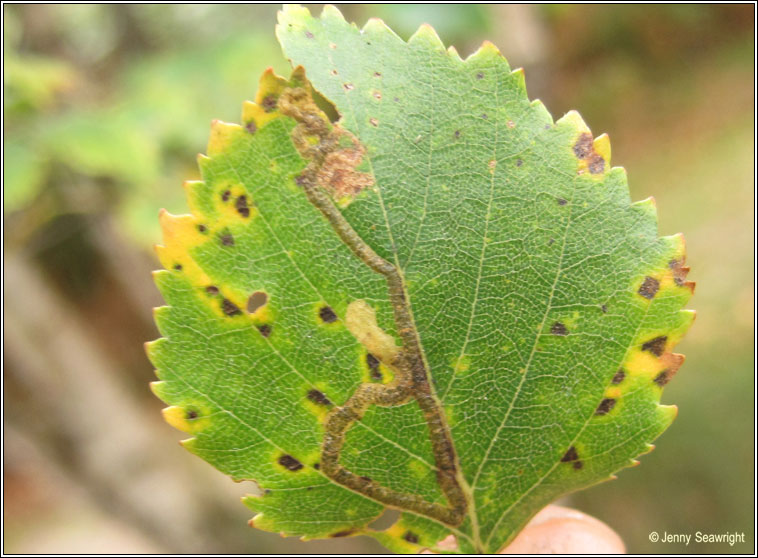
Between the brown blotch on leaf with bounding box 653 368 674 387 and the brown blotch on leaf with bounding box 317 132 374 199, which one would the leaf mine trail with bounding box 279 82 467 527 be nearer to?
the brown blotch on leaf with bounding box 317 132 374 199

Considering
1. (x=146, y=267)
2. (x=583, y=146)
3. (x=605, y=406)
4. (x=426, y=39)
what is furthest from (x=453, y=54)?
(x=146, y=267)

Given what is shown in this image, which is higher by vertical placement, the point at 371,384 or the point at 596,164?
the point at 596,164

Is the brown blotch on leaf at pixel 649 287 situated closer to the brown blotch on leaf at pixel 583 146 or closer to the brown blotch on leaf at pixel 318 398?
the brown blotch on leaf at pixel 583 146

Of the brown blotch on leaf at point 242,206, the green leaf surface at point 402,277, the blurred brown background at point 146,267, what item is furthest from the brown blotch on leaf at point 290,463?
the blurred brown background at point 146,267

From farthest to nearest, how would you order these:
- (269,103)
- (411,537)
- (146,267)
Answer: (146,267) < (411,537) < (269,103)

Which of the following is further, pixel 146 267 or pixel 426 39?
pixel 146 267

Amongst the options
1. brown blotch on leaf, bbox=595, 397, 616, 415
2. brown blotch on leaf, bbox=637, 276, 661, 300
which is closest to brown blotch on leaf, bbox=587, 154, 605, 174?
brown blotch on leaf, bbox=637, 276, 661, 300

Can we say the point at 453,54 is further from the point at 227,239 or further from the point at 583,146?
the point at 227,239
